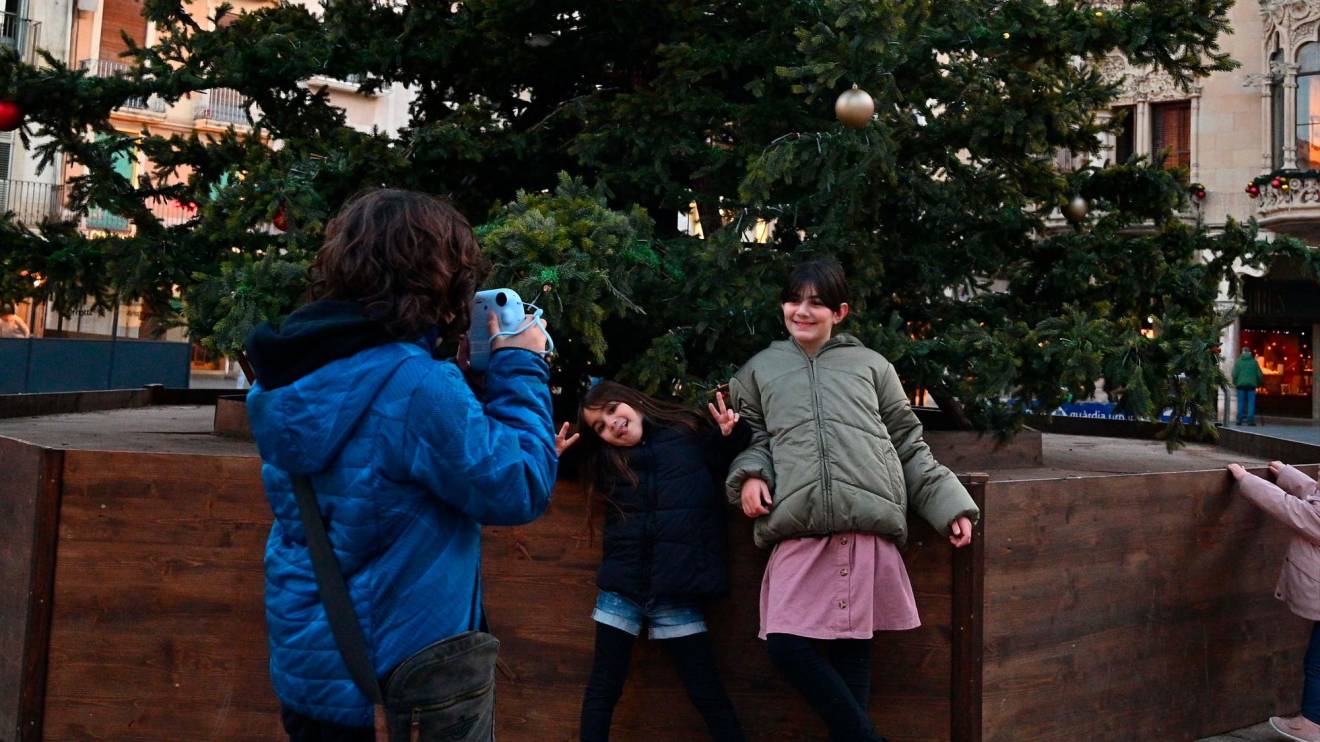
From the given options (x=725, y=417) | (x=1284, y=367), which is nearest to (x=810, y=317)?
(x=725, y=417)

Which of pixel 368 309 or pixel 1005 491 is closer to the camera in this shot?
pixel 368 309

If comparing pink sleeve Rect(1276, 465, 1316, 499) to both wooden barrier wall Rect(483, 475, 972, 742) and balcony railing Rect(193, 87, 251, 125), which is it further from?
balcony railing Rect(193, 87, 251, 125)

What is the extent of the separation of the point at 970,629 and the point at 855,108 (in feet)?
7.06

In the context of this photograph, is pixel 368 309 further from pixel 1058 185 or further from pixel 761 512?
pixel 1058 185

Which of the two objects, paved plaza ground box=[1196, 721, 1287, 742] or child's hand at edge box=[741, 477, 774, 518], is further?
paved plaza ground box=[1196, 721, 1287, 742]

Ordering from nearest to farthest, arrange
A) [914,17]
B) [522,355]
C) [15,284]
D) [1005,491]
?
[522,355]
[1005,491]
[914,17]
[15,284]

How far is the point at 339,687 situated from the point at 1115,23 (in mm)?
5015

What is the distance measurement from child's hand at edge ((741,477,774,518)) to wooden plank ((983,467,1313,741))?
927mm

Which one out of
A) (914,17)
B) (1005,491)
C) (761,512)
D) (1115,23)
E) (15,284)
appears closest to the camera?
(761,512)

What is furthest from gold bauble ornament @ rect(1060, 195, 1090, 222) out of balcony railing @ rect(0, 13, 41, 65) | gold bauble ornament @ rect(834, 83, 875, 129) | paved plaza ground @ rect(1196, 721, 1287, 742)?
balcony railing @ rect(0, 13, 41, 65)

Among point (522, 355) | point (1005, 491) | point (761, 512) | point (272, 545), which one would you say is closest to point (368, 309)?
point (522, 355)

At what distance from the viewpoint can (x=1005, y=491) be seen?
427 cm

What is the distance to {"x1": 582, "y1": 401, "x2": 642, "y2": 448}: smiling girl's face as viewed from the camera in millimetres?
3969

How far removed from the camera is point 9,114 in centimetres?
598
